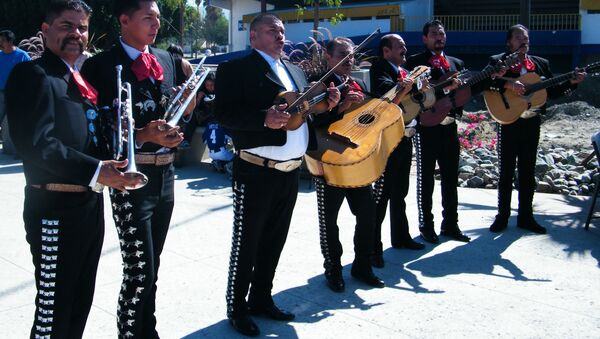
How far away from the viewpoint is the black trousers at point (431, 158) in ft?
21.1

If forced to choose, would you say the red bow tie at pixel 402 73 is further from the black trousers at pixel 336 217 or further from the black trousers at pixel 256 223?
the black trousers at pixel 256 223

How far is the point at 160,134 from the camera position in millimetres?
3361

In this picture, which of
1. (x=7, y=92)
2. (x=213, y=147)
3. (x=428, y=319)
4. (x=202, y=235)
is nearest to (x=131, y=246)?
(x=7, y=92)

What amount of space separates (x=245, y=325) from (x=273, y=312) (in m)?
0.31

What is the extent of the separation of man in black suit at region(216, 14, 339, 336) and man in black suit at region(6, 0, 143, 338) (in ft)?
3.65

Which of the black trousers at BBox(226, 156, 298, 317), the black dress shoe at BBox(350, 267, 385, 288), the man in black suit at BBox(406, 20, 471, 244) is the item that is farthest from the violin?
the man in black suit at BBox(406, 20, 471, 244)

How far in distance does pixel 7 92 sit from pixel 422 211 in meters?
4.42

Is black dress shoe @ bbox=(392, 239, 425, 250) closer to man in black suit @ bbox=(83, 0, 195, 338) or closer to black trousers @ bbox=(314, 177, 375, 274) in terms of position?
black trousers @ bbox=(314, 177, 375, 274)

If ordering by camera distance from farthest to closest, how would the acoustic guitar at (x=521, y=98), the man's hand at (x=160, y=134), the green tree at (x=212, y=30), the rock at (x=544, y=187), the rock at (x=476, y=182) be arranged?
the green tree at (x=212, y=30)
the rock at (x=476, y=182)
the rock at (x=544, y=187)
the acoustic guitar at (x=521, y=98)
the man's hand at (x=160, y=134)

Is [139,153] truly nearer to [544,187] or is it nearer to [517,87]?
[517,87]

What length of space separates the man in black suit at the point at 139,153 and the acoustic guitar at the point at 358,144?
1.43m

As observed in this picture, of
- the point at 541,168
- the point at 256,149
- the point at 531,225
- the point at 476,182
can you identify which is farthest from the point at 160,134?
the point at 541,168

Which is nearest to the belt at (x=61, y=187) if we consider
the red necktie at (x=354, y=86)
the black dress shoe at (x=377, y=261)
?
the red necktie at (x=354, y=86)

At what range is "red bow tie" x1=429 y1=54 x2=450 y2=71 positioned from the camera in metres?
6.29
